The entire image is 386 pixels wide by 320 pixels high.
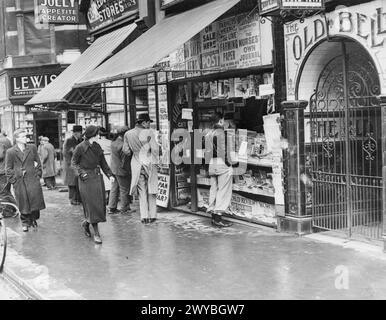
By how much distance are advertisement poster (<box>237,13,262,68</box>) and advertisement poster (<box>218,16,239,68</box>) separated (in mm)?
119

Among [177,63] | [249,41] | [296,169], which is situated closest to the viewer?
[296,169]

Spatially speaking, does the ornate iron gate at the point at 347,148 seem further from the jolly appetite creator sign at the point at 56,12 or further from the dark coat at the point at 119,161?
the jolly appetite creator sign at the point at 56,12

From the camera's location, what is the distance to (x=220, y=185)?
940 centimetres

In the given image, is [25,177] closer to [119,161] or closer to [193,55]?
[119,161]

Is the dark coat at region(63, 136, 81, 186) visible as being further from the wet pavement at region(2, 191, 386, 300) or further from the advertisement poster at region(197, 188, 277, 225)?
the advertisement poster at region(197, 188, 277, 225)

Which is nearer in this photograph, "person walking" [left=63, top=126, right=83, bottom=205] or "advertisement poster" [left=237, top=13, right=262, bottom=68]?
"advertisement poster" [left=237, top=13, right=262, bottom=68]

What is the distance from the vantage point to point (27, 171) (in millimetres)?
10031

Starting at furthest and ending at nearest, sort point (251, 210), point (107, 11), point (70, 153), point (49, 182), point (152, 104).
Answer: point (49, 182), point (107, 11), point (70, 153), point (152, 104), point (251, 210)

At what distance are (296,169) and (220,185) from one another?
1.43 metres

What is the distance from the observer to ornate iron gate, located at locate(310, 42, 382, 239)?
25.4ft

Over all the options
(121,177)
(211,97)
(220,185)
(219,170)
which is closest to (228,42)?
(211,97)

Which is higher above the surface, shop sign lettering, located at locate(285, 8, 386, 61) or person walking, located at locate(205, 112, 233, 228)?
shop sign lettering, located at locate(285, 8, 386, 61)

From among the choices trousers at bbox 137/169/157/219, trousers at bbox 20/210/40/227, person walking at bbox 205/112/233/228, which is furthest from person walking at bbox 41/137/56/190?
person walking at bbox 205/112/233/228

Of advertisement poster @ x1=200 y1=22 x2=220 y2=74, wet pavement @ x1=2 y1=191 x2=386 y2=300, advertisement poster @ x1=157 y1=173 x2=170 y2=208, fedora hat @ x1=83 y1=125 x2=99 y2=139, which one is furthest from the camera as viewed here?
advertisement poster @ x1=157 y1=173 x2=170 y2=208
